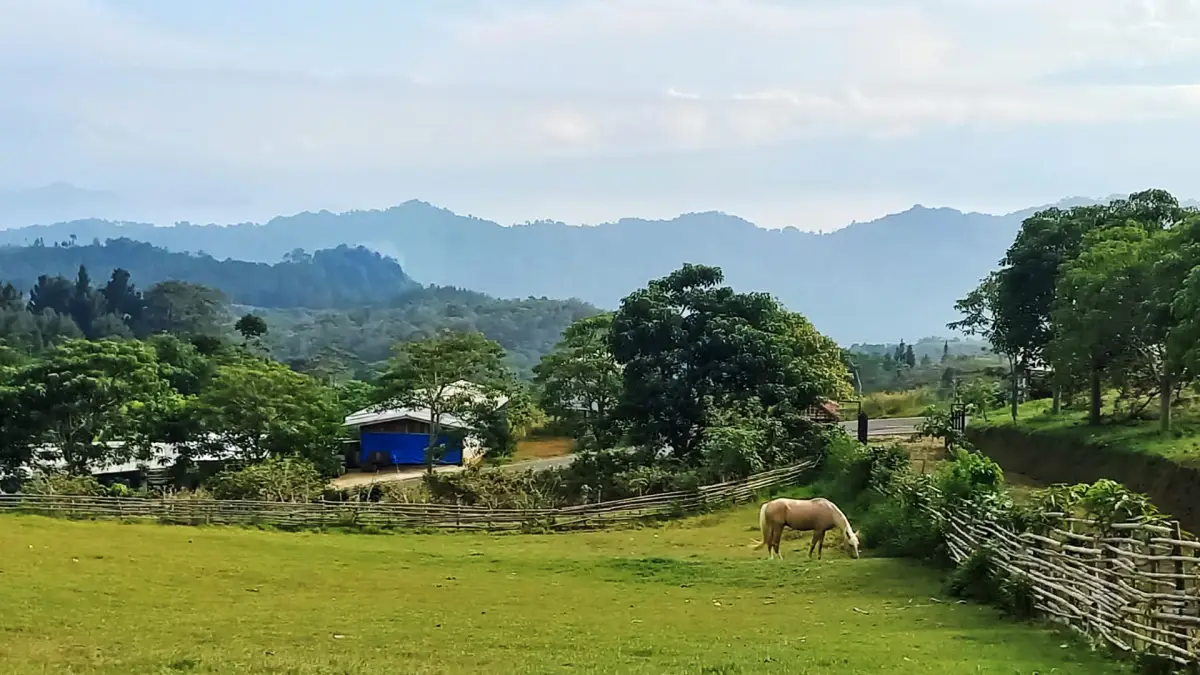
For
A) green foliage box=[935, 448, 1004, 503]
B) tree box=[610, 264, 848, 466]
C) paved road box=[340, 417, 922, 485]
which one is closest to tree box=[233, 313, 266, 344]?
paved road box=[340, 417, 922, 485]

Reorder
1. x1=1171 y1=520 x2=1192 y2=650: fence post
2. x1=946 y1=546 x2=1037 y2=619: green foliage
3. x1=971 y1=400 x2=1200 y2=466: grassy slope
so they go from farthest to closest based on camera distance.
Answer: x1=971 y1=400 x2=1200 y2=466: grassy slope
x1=946 y1=546 x2=1037 y2=619: green foliage
x1=1171 y1=520 x2=1192 y2=650: fence post

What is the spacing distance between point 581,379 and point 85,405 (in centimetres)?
1768

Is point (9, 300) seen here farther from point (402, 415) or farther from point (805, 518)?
point (805, 518)

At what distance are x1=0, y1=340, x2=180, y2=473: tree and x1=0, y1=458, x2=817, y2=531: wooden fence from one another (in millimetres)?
Answer: 10490

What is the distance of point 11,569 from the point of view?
597 inches

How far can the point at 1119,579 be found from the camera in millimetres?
10070

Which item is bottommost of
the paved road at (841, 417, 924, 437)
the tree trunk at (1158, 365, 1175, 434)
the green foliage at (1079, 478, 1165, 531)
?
the paved road at (841, 417, 924, 437)

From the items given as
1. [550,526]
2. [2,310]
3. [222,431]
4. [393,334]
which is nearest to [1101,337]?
[550,526]

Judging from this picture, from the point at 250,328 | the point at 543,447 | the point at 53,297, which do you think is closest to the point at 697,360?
the point at 543,447

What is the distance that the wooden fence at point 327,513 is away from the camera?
25.6 metres

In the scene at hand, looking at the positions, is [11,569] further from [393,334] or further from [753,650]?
[393,334]

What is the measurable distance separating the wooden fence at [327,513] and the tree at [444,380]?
1282cm

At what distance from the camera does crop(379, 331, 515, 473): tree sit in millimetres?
39688

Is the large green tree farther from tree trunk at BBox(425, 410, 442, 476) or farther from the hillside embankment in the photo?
tree trunk at BBox(425, 410, 442, 476)
